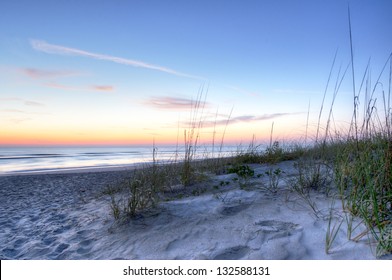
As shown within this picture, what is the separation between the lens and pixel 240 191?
3.65 meters

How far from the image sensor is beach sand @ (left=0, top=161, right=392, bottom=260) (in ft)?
7.07

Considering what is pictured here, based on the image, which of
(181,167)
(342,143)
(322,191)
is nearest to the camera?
(322,191)

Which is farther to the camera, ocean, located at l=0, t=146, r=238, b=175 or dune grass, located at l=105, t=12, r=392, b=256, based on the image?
ocean, located at l=0, t=146, r=238, b=175

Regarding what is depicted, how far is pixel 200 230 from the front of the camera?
263 cm

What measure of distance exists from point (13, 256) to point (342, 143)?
422cm

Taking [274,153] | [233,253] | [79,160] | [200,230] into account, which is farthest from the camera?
[79,160]

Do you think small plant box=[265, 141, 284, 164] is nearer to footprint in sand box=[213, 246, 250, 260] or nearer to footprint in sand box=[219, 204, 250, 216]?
footprint in sand box=[219, 204, 250, 216]

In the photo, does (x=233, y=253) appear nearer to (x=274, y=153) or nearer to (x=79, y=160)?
(x=274, y=153)

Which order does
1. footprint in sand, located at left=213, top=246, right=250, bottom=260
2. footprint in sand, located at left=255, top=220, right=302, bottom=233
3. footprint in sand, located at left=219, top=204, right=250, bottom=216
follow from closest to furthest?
footprint in sand, located at left=213, top=246, right=250, bottom=260, footprint in sand, located at left=255, top=220, right=302, bottom=233, footprint in sand, located at left=219, top=204, right=250, bottom=216

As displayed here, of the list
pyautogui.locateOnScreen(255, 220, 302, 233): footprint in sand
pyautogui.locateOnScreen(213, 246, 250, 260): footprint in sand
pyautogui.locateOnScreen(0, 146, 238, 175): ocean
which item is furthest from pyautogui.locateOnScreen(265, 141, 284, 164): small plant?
pyautogui.locateOnScreen(213, 246, 250, 260): footprint in sand


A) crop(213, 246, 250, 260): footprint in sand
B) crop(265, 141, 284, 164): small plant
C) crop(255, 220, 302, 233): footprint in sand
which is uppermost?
crop(265, 141, 284, 164): small plant

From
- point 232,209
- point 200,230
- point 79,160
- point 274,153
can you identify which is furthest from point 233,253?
point 79,160
